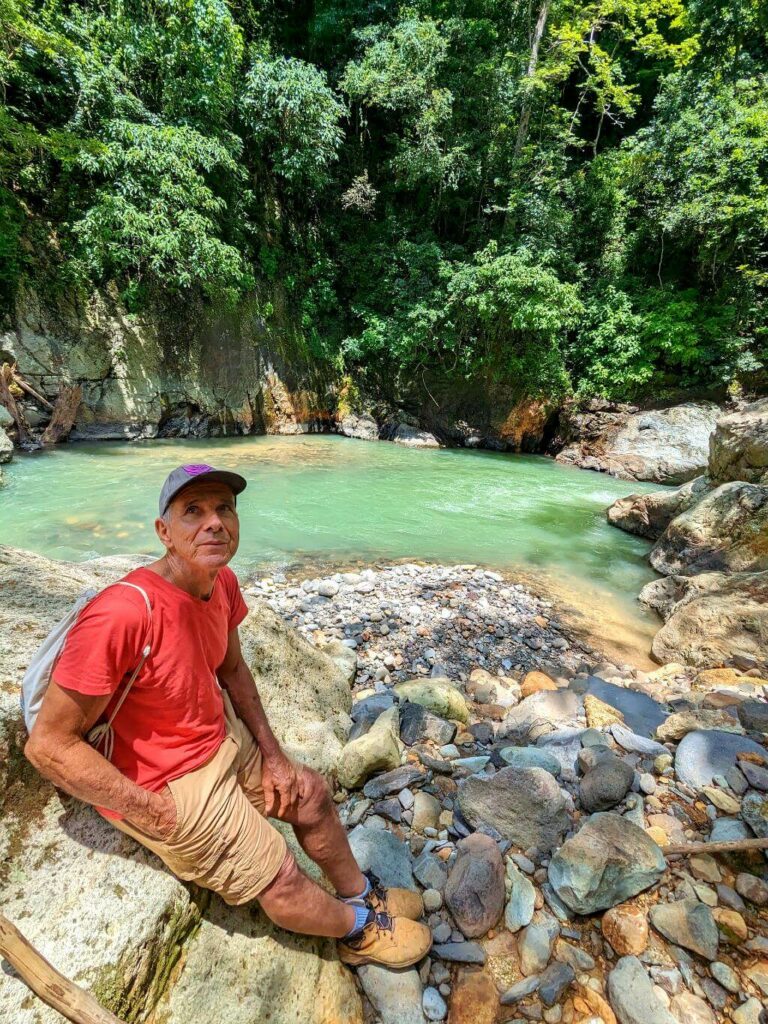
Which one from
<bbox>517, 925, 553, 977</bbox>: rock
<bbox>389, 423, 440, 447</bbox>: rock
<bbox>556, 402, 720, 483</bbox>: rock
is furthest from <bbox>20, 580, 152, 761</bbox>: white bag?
<bbox>389, 423, 440, 447</bbox>: rock

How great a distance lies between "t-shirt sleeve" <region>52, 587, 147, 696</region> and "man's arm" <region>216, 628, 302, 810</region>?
50cm

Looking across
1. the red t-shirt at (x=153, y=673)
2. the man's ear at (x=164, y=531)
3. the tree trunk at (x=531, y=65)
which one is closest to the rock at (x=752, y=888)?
the red t-shirt at (x=153, y=673)

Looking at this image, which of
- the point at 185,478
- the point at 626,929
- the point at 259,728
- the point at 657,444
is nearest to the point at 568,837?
the point at 626,929

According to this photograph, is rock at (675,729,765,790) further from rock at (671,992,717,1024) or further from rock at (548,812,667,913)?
rock at (671,992,717,1024)

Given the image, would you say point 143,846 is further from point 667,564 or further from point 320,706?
point 667,564

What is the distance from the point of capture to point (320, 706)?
2.74m

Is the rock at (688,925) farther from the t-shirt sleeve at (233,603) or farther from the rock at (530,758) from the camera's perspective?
the t-shirt sleeve at (233,603)

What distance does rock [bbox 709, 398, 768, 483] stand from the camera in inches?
246

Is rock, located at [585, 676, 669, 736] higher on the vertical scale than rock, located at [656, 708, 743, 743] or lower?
lower

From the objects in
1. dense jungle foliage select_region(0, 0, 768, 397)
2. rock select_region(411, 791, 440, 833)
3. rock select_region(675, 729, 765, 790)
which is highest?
dense jungle foliage select_region(0, 0, 768, 397)

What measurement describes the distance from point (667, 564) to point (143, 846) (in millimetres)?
6712

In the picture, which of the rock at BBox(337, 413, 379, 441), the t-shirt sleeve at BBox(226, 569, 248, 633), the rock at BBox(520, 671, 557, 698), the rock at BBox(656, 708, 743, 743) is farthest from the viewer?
the rock at BBox(337, 413, 379, 441)

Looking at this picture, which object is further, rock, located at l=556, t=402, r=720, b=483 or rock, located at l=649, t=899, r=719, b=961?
rock, located at l=556, t=402, r=720, b=483

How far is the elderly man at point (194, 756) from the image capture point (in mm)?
1153
